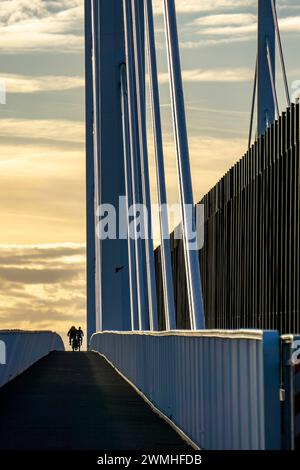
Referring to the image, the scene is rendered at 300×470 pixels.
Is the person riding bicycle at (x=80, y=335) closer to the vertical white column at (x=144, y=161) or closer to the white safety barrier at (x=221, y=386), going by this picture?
the vertical white column at (x=144, y=161)

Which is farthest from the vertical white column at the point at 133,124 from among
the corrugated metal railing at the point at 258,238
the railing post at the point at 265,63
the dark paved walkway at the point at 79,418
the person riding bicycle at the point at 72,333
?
the person riding bicycle at the point at 72,333

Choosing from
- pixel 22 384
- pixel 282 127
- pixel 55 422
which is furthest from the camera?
pixel 22 384

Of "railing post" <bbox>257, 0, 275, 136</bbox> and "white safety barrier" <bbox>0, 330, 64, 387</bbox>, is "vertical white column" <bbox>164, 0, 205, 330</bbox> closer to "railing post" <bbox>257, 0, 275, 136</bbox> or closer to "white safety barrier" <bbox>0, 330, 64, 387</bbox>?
"white safety barrier" <bbox>0, 330, 64, 387</bbox>

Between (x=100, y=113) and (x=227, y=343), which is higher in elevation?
(x=100, y=113)

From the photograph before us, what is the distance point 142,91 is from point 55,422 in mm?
19609

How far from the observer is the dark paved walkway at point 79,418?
17.2 meters

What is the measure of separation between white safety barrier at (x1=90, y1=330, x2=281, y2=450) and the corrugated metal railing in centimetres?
665

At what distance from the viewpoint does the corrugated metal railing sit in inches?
1168

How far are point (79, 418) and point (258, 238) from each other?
13.7m

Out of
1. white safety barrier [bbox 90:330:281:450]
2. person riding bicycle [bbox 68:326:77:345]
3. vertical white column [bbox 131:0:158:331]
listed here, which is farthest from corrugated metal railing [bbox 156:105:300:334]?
person riding bicycle [bbox 68:326:77:345]

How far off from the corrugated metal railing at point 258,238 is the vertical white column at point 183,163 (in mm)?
4186
